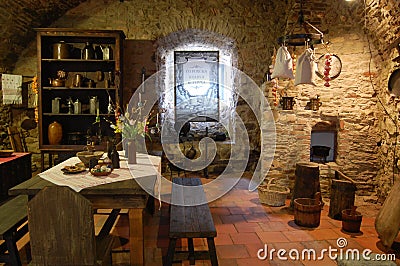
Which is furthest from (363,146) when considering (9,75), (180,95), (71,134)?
(9,75)

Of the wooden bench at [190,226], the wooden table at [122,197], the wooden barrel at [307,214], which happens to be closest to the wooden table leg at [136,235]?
the wooden table at [122,197]

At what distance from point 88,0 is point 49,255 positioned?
4.65 metres

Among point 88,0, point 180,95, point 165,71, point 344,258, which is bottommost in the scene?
point 344,258

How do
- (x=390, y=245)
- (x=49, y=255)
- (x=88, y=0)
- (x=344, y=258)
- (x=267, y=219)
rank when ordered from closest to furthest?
(x=49, y=255) < (x=344, y=258) < (x=390, y=245) < (x=267, y=219) < (x=88, y=0)

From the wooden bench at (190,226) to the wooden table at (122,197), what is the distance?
25 centimetres

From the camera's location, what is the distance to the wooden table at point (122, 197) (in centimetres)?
228

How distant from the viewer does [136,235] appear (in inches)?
96.1

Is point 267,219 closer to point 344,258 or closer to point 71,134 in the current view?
point 344,258

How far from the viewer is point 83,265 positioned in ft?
6.21

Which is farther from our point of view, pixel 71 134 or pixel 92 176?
pixel 71 134

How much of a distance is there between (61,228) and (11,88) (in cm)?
401

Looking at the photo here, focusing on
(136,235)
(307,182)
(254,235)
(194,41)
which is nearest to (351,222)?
(307,182)

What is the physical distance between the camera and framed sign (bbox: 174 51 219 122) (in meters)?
6.11

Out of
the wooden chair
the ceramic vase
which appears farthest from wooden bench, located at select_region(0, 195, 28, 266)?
the ceramic vase
